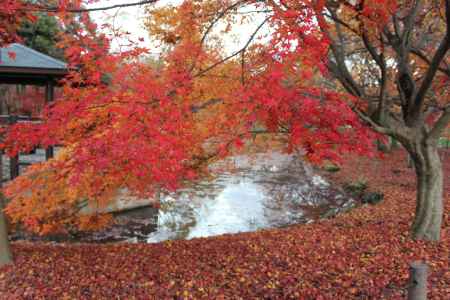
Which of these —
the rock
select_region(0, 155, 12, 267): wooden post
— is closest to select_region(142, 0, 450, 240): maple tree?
select_region(0, 155, 12, 267): wooden post

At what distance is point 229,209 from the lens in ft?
46.8

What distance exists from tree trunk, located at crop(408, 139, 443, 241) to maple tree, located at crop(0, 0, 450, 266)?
2 cm

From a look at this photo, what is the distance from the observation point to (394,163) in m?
20.0

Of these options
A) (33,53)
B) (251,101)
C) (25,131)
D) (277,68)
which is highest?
(33,53)

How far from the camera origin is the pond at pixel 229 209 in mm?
11555

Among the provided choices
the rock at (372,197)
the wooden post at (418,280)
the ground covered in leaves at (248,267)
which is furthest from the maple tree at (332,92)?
the rock at (372,197)

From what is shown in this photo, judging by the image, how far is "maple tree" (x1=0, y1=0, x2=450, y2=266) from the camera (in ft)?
16.0

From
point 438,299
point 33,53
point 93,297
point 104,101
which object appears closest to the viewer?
point 438,299

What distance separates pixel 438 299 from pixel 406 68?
364 centimetres

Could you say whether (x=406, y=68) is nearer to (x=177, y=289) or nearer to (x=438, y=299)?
(x=438, y=299)

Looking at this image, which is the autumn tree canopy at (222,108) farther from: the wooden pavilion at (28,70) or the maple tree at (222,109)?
the wooden pavilion at (28,70)

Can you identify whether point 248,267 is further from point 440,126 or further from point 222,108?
point 440,126

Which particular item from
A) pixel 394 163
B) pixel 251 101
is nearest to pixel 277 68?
pixel 251 101

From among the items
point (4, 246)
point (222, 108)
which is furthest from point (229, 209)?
point (4, 246)
